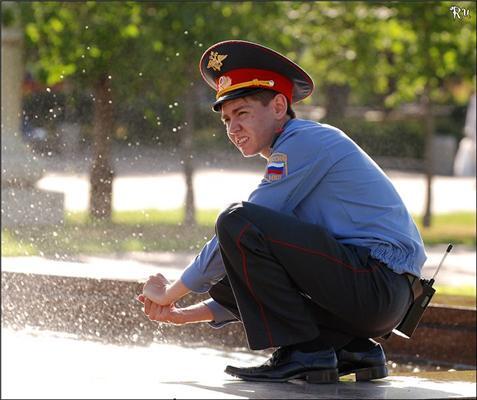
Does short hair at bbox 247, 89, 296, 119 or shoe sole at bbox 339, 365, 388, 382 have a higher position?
short hair at bbox 247, 89, 296, 119

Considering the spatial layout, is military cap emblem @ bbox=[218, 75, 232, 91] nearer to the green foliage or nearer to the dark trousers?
the dark trousers

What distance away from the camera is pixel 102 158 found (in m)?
11.7

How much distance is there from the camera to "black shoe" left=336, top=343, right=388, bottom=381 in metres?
3.84

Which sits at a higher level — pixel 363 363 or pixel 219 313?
pixel 219 313

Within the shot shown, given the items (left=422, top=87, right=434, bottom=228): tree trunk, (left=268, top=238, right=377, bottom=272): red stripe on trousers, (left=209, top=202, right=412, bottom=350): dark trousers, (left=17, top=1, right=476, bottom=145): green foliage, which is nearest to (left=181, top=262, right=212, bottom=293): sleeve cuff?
(left=209, top=202, right=412, bottom=350): dark trousers

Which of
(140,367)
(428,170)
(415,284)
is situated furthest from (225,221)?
(428,170)

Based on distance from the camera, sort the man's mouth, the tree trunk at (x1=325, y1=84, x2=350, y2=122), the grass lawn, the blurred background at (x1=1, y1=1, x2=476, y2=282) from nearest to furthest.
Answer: the man's mouth, the grass lawn, the blurred background at (x1=1, y1=1, x2=476, y2=282), the tree trunk at (x1=325, y1=84, x2=350, y2=122)

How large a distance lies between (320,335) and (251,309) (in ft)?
0.78

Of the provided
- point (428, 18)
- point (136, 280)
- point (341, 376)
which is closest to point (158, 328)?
point (136, 280)

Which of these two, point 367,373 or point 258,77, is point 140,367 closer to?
point 367,373

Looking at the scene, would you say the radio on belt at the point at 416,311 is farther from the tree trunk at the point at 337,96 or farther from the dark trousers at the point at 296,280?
the tree trunk at the point at 337,96

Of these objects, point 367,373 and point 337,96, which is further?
point 337,96

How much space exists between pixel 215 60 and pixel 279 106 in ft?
0.85

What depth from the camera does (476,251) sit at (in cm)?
1208
